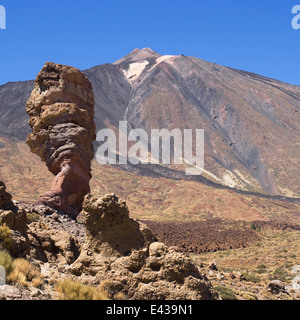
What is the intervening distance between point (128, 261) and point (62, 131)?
1371cm

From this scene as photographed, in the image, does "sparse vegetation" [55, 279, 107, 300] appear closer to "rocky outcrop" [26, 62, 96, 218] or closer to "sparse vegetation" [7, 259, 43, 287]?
"sparse vegetation" [7, 259, 43, 287]

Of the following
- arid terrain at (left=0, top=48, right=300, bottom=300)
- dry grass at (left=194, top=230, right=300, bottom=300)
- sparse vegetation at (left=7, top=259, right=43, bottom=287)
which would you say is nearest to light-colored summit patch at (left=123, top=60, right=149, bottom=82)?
arid terrain at (left=0, top=48, right=300, bottom=300)

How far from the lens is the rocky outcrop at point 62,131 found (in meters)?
20.6

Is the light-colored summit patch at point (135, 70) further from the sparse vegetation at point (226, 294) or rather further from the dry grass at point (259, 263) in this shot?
the sparse vegetation at point (226, 294)

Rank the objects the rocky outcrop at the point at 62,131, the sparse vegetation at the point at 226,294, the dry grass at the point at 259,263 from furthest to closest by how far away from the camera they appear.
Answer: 1. the rocky outcrop at the point at 62,131
2. the dry grass at the point at 259,263
3. the sparse vegetation at the point at 226,294

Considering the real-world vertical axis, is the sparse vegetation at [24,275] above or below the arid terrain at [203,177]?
below

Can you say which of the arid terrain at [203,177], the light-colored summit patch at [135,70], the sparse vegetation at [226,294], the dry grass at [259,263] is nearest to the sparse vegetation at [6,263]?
the arid terrain at [203,177]

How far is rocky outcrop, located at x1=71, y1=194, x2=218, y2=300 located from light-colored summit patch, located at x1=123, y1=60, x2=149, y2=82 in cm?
16331

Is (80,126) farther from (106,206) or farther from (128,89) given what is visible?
(128,89)

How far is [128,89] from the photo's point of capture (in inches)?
6299

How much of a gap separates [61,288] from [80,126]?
49.6 feet

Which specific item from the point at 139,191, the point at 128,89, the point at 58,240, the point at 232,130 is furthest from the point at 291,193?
the point at 58,240

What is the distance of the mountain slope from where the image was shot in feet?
362

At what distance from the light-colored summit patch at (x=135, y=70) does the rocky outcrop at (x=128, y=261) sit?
16331cm
